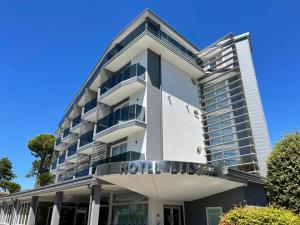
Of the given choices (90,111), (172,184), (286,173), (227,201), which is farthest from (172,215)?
(90,111)

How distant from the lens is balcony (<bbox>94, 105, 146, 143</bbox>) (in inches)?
687

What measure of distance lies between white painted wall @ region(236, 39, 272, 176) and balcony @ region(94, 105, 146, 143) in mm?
9217

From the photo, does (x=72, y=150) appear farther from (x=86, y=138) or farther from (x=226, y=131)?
(x=226, y=131)

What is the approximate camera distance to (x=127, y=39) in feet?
70.8

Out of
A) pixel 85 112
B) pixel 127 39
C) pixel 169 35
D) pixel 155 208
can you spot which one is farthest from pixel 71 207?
pixel 169 35

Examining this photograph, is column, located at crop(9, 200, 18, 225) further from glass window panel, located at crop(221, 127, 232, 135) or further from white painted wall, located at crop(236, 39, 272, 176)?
white painted wall, located at crop(236, 39, 272, 176)

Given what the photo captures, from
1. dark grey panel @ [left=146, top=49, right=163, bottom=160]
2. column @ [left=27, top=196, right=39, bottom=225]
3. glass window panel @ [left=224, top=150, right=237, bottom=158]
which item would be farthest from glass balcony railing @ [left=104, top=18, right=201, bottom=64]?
column @ [left=27, top=196, right=39, bottom=225]

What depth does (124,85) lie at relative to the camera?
19.3 m

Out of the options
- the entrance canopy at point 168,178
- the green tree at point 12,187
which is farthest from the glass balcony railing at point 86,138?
the green tree at point 12,187

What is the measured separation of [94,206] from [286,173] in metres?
11.5

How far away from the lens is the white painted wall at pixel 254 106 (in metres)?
18.7

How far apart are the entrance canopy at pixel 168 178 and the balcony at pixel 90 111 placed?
1148 centimetres

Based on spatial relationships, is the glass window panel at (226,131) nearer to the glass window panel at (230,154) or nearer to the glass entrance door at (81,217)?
the glass window panel at (230,154)

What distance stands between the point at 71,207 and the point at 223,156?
1885 cm
